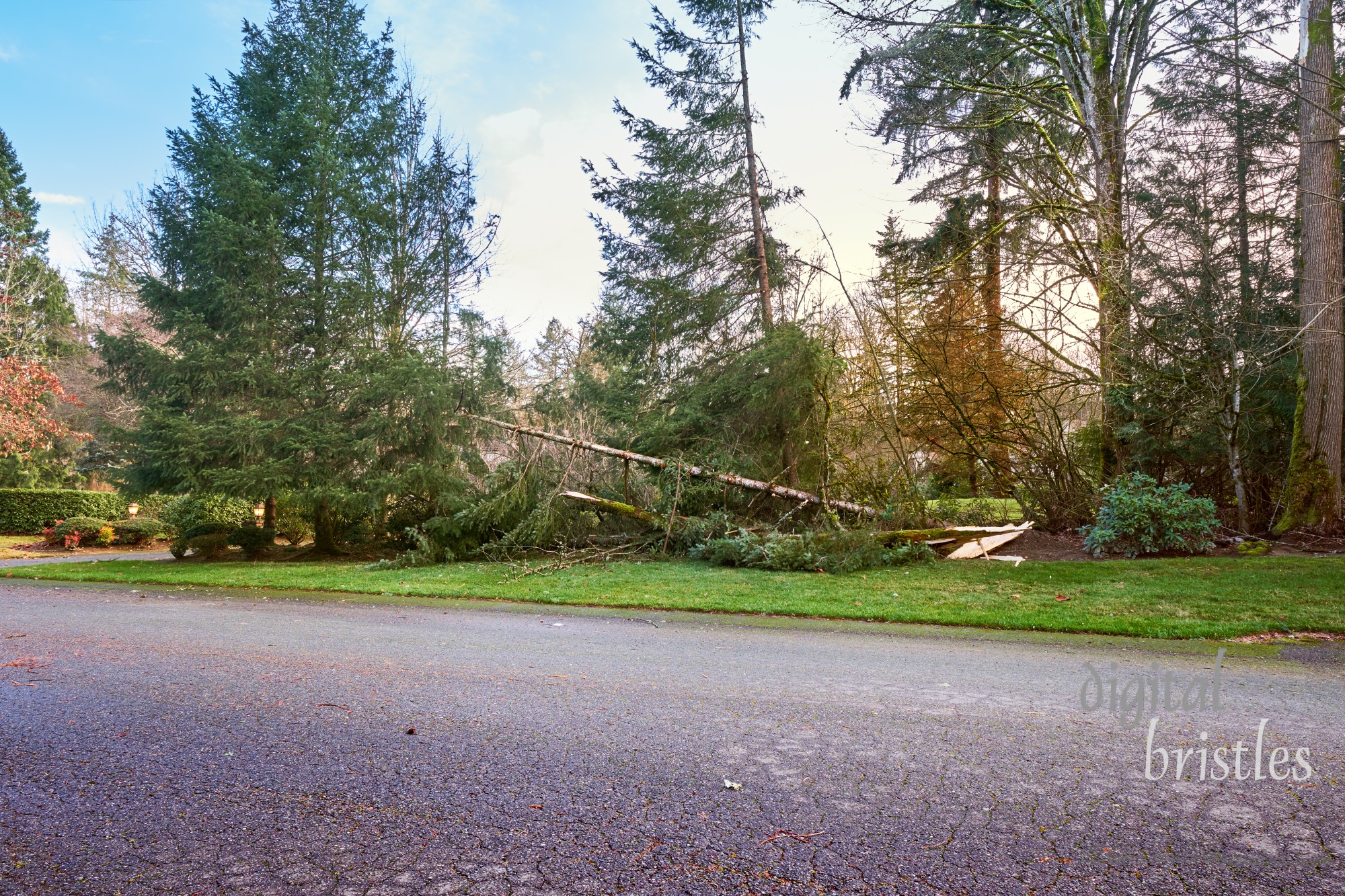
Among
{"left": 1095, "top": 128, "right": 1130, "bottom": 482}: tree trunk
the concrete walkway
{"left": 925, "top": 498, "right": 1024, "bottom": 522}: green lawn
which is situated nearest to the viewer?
{"left": 1095, "top": 128, "right": 1130, "bottom": 482}: tree trunk

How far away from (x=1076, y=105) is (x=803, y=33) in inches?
204

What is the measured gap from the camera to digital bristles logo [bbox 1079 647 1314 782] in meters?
2.92

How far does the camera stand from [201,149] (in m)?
14.6

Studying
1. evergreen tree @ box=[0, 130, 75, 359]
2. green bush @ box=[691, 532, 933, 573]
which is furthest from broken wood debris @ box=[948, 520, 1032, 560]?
evergreen tree @ box=[0, 130, 75, 359]

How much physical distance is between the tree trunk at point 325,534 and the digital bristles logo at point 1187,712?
1455cm

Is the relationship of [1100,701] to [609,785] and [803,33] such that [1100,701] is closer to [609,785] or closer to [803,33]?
[609,785]

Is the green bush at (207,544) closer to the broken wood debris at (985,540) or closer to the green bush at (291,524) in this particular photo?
→ the green bush at (291,524)

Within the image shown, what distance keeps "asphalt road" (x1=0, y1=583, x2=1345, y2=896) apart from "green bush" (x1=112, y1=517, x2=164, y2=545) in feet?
59.8

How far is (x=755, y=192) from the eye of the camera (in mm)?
17312

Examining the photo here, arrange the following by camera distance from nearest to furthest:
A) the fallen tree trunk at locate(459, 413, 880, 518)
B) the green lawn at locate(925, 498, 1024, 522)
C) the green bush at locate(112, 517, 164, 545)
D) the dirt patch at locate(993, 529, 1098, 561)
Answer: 1. the dirt patch at locate(993, 529, 1098, 561)
2. the fallen tree trunk at locate(459, 413, 880, 518)
3. the green lawn at locate(925, 498, 1024, 522)
4. the green bush at locate(112, 517, 164, 545)

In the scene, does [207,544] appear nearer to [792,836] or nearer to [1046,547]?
[792,836]

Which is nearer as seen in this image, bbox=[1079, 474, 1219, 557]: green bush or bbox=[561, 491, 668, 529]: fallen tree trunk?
bbox=[1079, 474, 1219, 557]: green bush

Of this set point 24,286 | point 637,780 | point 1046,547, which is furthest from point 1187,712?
point 24,286

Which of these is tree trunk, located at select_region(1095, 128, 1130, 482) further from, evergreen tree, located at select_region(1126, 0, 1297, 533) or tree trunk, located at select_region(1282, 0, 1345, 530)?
tree trunk, located at select_region(1282, 0, 1345, 530)
